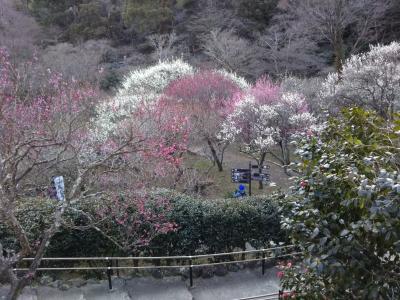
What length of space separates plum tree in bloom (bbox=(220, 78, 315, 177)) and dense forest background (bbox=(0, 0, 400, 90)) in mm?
7925

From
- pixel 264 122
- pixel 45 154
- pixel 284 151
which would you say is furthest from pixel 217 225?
pixel 284 151

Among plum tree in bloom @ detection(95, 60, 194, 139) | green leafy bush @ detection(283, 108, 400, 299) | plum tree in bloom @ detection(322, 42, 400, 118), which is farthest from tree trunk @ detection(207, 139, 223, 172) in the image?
green leafy bush @ detection(283, 108, 400, 299)

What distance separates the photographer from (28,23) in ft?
92.2

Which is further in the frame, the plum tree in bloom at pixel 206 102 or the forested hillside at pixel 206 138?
the plum tree in bloom at pixel 206 102

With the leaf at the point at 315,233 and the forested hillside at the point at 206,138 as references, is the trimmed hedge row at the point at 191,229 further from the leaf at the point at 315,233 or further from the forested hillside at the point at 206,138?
the leaf at the point at 315,233

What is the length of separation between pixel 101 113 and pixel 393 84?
35.7 feet

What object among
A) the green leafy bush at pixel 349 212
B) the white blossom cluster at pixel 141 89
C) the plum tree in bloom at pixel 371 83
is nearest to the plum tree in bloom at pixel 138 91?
the white blossom cluster at pixel 141 89

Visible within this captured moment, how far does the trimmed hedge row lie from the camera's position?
7992 mm

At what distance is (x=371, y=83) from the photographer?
17156mm

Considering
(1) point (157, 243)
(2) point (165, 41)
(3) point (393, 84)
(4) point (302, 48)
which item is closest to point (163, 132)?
(1) point (157, 243)

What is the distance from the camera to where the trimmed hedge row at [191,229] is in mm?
7992

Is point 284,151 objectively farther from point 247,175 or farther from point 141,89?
point 141,89

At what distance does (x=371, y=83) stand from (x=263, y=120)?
4.84 meters

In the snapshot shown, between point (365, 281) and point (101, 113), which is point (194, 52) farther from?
point (365, 281)
